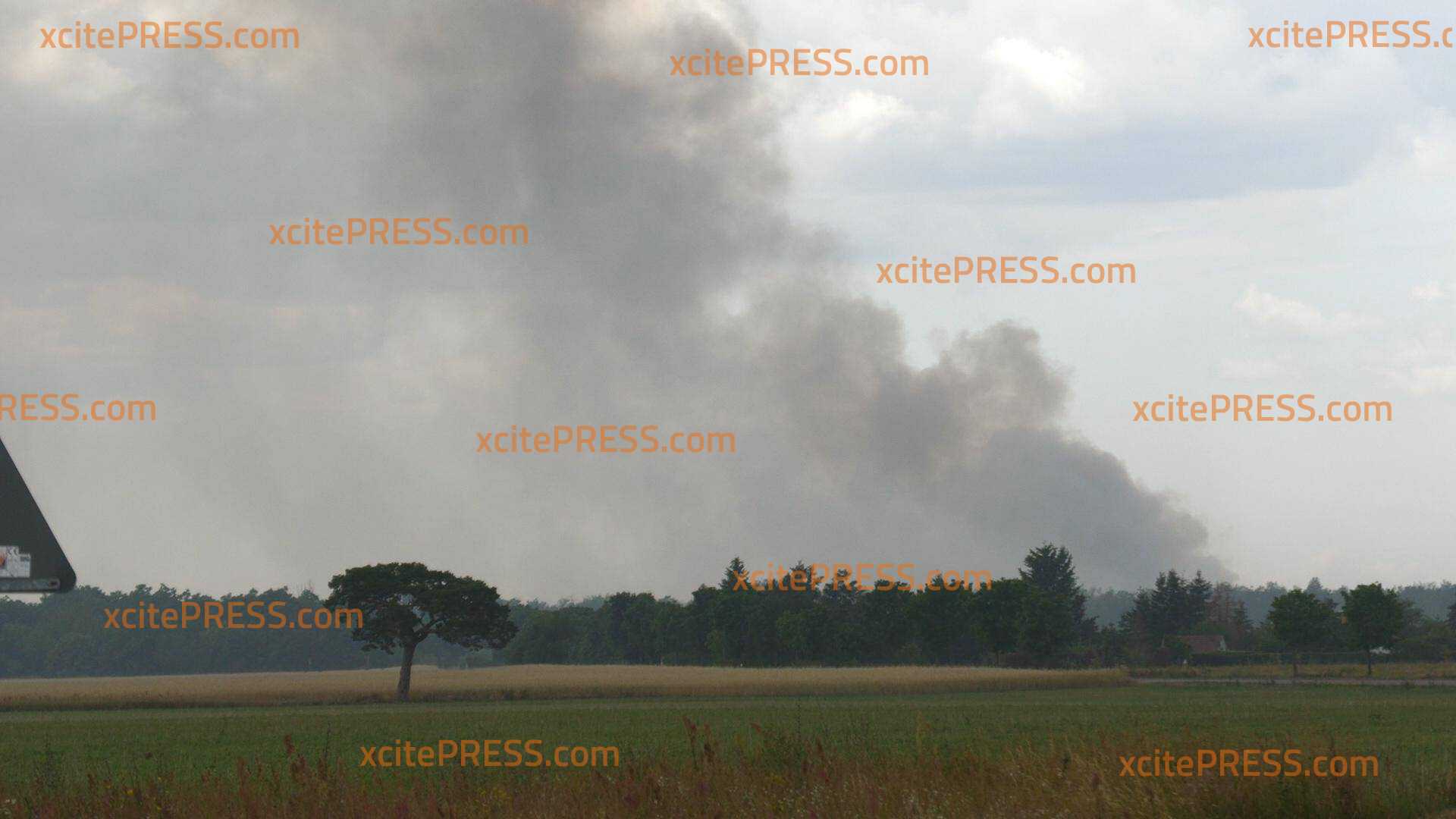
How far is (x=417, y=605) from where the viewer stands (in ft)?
303

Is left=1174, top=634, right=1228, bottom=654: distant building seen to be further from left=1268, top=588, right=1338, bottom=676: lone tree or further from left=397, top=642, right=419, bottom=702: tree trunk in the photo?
left=397, top=642, right=419, bottom=702: tree trunk

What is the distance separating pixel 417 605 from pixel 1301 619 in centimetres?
8342

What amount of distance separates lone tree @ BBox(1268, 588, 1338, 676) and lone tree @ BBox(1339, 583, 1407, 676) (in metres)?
7.09

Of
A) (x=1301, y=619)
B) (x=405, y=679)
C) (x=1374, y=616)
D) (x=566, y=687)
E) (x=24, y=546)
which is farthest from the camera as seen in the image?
(x=1301, y=619)

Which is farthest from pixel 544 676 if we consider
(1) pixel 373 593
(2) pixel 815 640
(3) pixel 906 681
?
(2) pixel 815 640

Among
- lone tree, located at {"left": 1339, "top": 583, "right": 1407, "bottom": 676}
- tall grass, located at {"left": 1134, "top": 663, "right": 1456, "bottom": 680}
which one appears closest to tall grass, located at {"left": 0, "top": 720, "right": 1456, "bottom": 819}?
tall grass, located at {"left": 1134, "top": 663, "right": 1456, "bottom": 680}

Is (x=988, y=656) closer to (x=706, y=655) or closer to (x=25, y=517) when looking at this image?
(x=706, y=655)

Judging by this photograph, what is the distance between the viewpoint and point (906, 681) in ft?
307

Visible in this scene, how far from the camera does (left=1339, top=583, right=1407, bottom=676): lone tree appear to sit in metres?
112

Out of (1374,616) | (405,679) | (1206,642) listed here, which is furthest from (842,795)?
(1206,642)

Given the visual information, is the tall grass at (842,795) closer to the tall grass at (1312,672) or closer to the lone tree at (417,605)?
the lone tree at (417,605)

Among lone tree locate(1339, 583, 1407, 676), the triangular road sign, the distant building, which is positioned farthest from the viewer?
the distant building

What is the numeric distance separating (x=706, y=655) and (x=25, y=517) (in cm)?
15718

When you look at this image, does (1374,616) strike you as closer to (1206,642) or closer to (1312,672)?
(1312,672)
